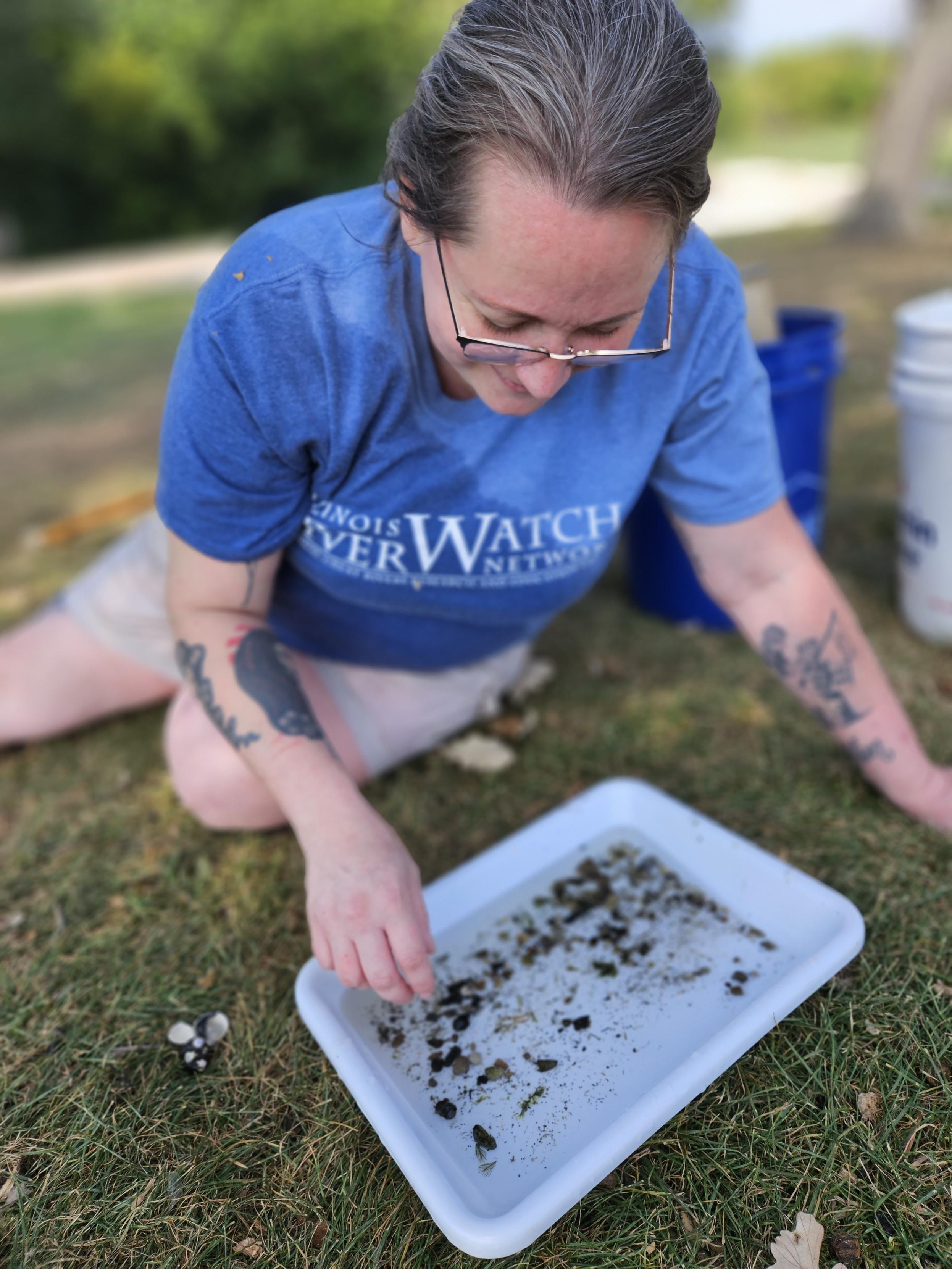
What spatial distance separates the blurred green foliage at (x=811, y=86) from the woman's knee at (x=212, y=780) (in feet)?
108

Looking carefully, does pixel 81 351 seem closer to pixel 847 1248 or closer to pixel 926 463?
pixel 926 463

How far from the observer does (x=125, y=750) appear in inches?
93.0

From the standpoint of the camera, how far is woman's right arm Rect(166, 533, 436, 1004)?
1.28 m

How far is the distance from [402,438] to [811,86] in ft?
125

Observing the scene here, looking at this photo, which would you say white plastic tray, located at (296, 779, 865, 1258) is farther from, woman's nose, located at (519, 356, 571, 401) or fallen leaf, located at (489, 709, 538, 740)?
woman's nose, located at (519, 356, 571, 401)

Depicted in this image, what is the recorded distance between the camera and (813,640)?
170 cm

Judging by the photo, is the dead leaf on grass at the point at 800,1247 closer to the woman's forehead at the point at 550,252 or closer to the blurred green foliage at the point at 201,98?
the woman's forehead at the point at 550,252

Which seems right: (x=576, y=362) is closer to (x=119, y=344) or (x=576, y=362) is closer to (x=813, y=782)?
(x=813, y=782)

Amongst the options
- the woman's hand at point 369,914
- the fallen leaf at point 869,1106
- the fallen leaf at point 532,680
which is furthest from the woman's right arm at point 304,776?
the fallen leaf at point 532,680

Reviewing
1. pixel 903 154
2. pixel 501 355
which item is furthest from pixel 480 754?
pixel 903 154

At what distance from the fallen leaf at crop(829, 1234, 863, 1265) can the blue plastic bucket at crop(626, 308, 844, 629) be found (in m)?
1.58

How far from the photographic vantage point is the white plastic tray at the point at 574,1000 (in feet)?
3.96

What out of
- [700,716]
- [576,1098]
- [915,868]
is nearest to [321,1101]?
[576,1098]

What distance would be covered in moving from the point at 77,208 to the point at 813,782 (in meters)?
19.8
